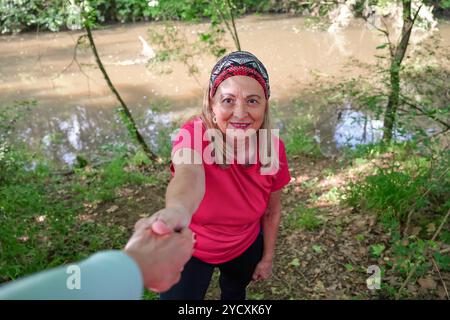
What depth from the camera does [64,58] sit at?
16.0 meters

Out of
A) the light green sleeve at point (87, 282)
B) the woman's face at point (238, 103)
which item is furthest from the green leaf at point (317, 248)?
the light green sleeve at point (87, 282)

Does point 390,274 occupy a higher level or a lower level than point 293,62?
higher

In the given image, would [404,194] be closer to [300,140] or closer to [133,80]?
[300,140]

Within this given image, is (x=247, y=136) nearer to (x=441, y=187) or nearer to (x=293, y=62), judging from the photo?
(x=441, y=187)

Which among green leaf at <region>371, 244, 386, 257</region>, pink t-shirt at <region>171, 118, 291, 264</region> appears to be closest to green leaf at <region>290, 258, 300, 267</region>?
green leaf at <region>371, 244, 386, 257</region>

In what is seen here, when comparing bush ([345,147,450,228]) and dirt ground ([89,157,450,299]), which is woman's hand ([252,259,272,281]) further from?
bush ([345,147,450,228])

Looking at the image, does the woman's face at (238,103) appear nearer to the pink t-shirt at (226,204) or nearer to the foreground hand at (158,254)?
the pink t-shirt at (226,204)

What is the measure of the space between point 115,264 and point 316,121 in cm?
777

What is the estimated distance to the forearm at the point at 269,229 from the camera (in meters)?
2.18

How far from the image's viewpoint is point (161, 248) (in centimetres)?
114

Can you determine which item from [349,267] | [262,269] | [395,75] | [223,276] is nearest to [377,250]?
[349,267]

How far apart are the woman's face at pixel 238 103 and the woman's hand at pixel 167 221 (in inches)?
20.5

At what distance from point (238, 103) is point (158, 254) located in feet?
2.73
